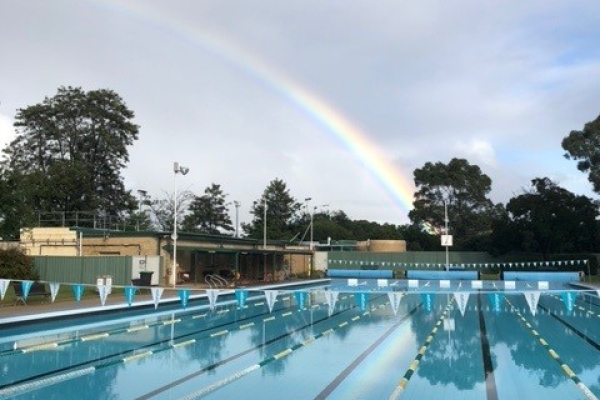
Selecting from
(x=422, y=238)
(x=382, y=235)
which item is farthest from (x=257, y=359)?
(x=382, y=235)

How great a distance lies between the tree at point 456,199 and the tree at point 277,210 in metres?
19.3

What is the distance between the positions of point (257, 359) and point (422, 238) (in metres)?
74.7

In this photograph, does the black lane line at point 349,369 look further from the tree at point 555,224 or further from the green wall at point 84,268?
the tree at point 555,224

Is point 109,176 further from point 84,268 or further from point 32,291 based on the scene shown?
point 32,291

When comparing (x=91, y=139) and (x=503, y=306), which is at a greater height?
(x=91, y=139)

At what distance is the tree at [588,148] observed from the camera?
54.2m

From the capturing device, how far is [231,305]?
24734 mm

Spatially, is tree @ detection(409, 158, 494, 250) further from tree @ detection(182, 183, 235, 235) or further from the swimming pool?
the swimming pool

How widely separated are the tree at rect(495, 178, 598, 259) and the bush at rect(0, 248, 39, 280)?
158 feet

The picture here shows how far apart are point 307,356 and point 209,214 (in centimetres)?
7636

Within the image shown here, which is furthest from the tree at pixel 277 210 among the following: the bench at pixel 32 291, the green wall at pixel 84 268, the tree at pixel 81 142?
the bench at pixel 32 291

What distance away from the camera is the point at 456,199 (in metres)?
85.1

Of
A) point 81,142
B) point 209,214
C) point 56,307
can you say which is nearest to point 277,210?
point 209,214

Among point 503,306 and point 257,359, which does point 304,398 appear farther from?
point 503,306
